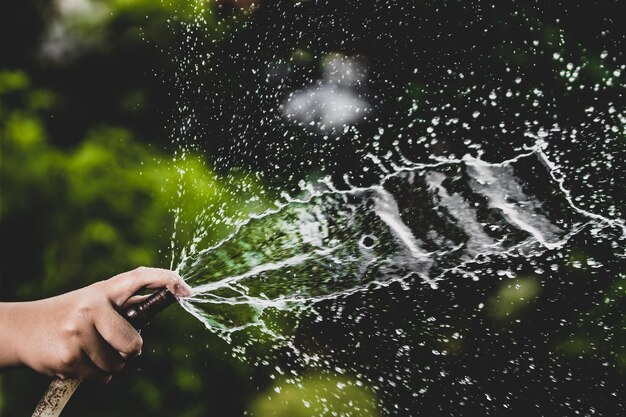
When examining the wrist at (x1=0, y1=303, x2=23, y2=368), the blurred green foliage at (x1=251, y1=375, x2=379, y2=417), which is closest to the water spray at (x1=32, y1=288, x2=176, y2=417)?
the wrist at (x1=0, y1=303, x2=23, y2=368)

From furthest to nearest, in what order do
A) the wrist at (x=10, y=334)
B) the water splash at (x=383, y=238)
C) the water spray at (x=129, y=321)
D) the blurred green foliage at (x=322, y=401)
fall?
the blurred green foliage at (x=322, y=401), the water splash at (x=383, y=238), the wrist at (x=10, y=334), the water spray at (x=129, y=321)

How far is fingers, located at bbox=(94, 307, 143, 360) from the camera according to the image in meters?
1.18

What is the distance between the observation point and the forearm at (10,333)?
129 cm

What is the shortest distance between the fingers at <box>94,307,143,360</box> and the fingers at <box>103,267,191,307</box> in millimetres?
35

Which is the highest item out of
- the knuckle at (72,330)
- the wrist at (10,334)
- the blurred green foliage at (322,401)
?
the wrist at (10,334)

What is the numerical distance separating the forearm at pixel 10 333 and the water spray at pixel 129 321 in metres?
0.13

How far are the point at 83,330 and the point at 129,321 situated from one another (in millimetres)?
94

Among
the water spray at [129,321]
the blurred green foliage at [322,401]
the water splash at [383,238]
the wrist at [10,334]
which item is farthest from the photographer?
the blurred green foliage at [322,401]

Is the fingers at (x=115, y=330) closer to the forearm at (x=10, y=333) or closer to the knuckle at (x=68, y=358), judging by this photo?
the knuckle at (x=68, y=358)

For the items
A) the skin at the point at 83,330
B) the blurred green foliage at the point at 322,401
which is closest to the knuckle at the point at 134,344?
the skin at the point at 83,330

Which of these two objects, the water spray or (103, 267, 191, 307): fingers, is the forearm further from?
(103, 267, 191, 307): fingers

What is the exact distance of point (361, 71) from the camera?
3.79m

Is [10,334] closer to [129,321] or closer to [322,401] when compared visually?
[129,321]

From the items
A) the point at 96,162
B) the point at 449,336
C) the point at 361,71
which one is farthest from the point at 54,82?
the point at 449,336
